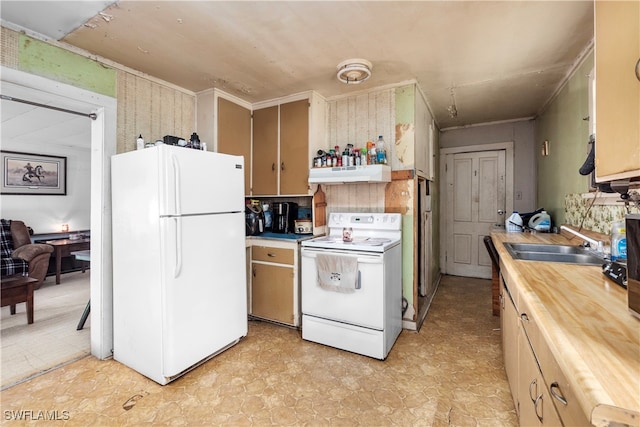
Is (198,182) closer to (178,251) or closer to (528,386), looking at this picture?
(178,251)

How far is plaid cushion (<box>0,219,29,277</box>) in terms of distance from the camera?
3543mm

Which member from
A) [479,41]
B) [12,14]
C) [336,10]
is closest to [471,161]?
[479,41]

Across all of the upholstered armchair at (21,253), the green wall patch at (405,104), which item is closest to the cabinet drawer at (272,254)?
the green wall patch at (405,104)

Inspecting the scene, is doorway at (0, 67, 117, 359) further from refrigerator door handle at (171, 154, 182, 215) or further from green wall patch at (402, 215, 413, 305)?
green wall patch at (402, 215, 413, 305)

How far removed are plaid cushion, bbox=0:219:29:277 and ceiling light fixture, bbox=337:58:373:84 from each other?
14.2 feet

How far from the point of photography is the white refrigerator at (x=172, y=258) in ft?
6.58

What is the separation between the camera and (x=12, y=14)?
179 cm

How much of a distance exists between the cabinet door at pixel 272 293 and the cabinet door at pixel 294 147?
835 mm

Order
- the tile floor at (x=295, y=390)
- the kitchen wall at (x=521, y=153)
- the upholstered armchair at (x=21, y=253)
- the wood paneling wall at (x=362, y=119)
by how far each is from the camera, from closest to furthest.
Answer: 1. the tile floor at (x=295, y=390)
2. the wood paneling wall at (x=362, y=119)
3. the upholstered armchair at (x=21, y=253)
4. the kitchen wall at (x=521, y=153)

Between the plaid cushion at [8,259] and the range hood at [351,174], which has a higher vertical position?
the range hood at [351,174]

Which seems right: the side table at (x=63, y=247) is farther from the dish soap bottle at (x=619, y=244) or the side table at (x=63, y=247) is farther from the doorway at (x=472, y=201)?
the dish soap bottle at (x=619, y=244)

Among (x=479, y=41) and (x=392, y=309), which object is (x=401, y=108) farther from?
(x=392, y=309)

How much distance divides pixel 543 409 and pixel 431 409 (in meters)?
0.91

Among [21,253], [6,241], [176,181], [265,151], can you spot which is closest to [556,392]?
[176,181]
